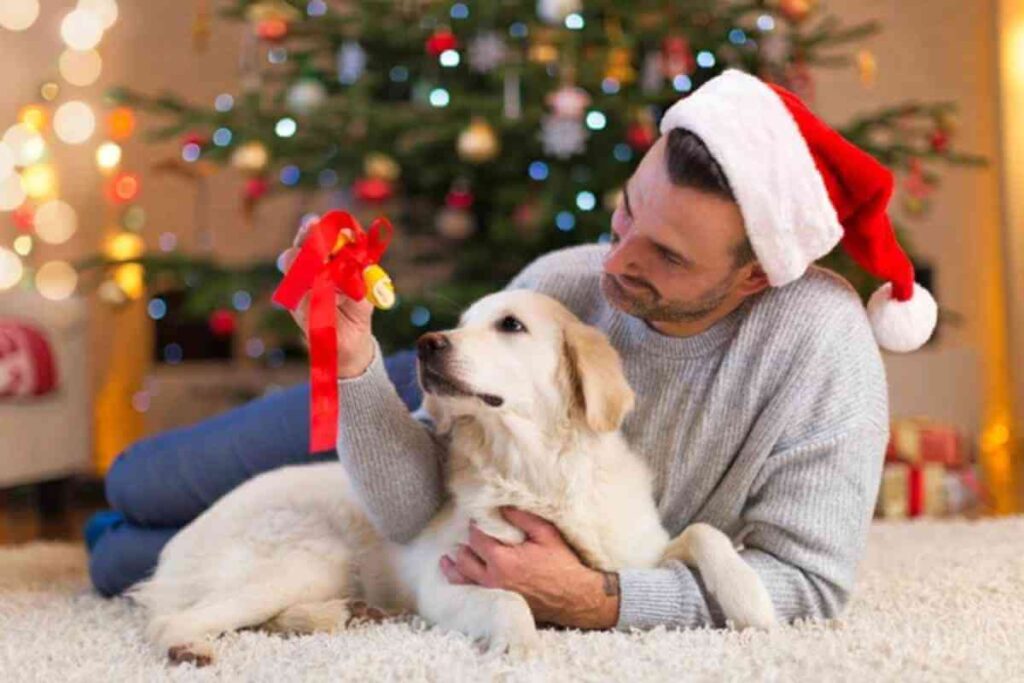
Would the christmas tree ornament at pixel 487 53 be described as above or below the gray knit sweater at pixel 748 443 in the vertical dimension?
above

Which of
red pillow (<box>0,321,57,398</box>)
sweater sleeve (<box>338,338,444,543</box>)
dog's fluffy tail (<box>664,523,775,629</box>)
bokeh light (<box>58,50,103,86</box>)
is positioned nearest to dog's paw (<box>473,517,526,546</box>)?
sweater sleeve (<box>338,338,444,543</box>)

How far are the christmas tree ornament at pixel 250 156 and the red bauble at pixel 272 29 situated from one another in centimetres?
47

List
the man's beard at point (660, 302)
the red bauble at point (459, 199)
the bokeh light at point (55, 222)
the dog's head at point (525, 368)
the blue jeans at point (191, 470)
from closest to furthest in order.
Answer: the dog's head at point (525, 368), the man's beard at point (660, 302), the blue jeans at point (191, 470), the red bauble at point (459, 199), the bokeh light at point (55, 222)

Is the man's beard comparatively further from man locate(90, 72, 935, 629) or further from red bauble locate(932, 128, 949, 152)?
red bauble locate(932, 128, 949, 152)

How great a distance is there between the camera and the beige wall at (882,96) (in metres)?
6.36

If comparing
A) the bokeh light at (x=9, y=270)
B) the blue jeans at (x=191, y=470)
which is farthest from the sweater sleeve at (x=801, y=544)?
the bokeh light at (x=9, y=270)

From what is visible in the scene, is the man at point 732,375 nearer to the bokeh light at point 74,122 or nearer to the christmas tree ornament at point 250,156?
the christmas tree ornament at point 250,156

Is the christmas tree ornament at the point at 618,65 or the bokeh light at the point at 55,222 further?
the bokeh light at the point at 55,222

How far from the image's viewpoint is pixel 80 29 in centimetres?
600

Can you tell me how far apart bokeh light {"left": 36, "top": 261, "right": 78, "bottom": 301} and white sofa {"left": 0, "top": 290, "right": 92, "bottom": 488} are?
79 cm

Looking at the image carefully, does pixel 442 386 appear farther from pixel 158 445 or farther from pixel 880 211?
pixel 158 445

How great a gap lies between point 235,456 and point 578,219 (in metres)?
1.87

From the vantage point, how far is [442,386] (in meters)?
1.80

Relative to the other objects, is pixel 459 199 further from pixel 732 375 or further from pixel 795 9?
pixel 732 375
